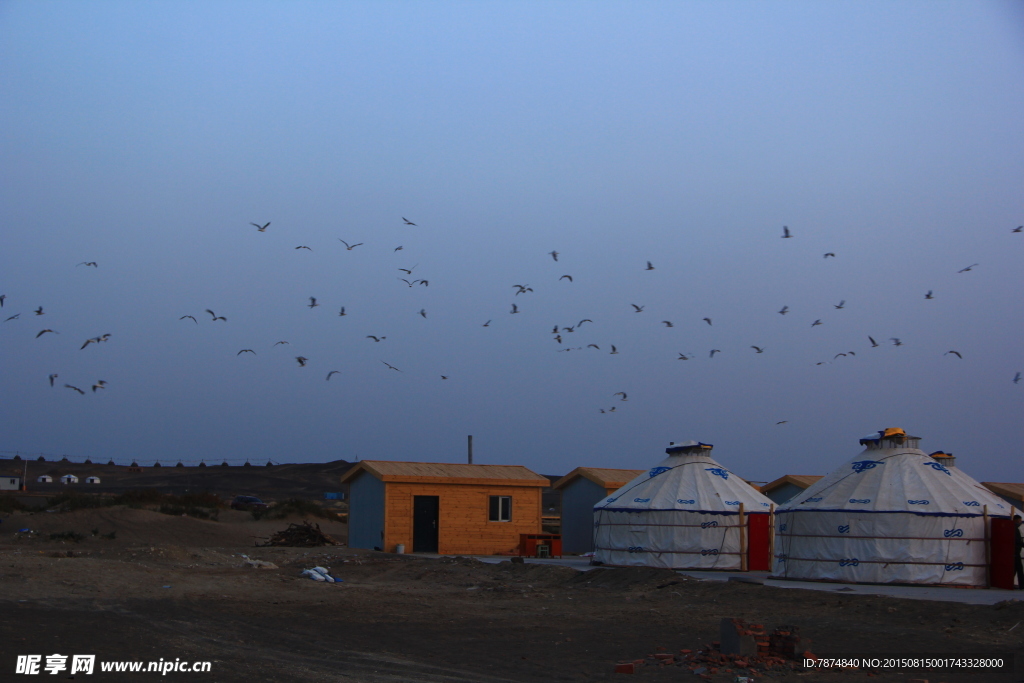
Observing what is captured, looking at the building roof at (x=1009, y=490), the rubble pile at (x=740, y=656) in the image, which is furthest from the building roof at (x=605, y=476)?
the rubble pile at (x=740, y=656)

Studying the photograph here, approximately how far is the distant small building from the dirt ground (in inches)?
558

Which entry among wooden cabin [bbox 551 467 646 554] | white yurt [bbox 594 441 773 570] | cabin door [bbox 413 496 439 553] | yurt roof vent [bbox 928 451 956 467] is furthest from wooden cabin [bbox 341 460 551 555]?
yurt roof vent [bbox 928 451 956 467]

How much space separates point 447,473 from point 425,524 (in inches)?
66.2

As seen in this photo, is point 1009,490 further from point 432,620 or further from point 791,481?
point 432,620

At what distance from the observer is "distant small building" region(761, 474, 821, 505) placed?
30.8 meters

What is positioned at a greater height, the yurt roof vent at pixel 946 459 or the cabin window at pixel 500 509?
the yurt roof vent at pixel 946 459

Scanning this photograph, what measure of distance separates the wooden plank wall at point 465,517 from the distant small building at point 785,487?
9.54 metres

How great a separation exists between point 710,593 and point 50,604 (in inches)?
424

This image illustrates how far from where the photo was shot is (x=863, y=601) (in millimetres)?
13195

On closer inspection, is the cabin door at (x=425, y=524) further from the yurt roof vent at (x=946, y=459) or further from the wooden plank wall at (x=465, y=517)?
the yurt roof vent at (x=946, y=459)

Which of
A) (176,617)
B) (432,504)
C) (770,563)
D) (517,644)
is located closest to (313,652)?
(517,644)

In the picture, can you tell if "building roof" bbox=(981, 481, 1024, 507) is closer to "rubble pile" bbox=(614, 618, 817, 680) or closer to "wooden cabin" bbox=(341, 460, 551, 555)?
"wooden cabin" bbox=(341, 460, 551, 555)

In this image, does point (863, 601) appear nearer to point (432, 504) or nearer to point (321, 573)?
point (321, 573)

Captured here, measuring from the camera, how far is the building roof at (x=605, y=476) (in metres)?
27.7
